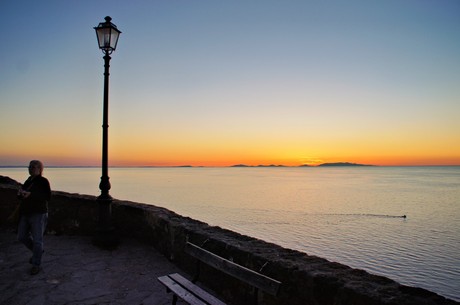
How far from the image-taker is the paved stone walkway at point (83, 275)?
4.04 m

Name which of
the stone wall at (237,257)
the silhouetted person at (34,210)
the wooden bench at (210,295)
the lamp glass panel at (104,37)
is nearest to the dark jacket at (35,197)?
the silhouetted person at (34,210)

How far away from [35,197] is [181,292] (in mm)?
2992

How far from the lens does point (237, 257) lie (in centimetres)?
396

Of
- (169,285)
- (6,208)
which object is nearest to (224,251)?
(169,285)

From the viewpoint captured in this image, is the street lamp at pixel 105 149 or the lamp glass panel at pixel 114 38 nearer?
the street lamp at pixel 105 149

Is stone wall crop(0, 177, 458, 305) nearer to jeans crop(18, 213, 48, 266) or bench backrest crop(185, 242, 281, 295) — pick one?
bench backrest crop(185, 242, 281, 295)

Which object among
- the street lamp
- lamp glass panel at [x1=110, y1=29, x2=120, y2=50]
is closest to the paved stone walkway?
the street lamp

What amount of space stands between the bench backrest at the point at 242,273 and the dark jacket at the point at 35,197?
2501mm

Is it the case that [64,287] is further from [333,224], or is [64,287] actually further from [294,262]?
[333,224]

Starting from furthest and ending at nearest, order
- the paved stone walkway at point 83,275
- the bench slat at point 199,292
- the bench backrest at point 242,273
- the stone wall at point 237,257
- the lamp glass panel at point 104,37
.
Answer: the lamp glass panel at point 104,37 → the paved stone walkway at point 83,275 → the bench slat at point 199,292 → the bench backrest at point 242,273 → the stone wall at point 237,257

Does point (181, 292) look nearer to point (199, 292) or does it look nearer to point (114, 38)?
point (199, 292)

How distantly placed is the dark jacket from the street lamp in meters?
1.13

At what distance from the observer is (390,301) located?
7.89ft

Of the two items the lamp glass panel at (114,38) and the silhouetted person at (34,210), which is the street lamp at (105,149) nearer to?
the lamp glass panel at (114,38)
